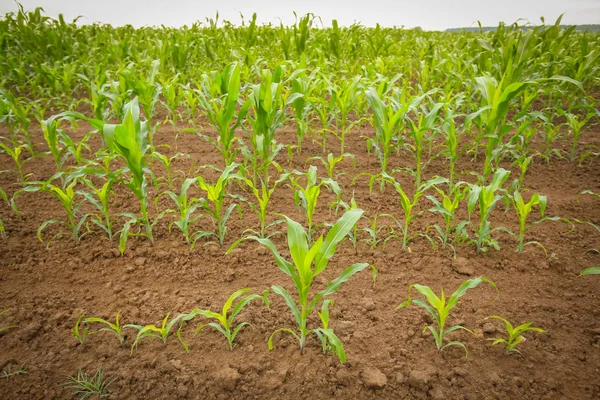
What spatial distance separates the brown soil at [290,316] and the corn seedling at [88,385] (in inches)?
1.1

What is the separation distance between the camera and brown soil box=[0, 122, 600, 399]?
132 cm

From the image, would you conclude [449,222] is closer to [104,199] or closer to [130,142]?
[130,142]

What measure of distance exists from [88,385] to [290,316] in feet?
2.60

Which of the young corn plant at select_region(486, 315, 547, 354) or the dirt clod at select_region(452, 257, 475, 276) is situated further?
the dirt clod at select_region(452, 257, 475, 276)

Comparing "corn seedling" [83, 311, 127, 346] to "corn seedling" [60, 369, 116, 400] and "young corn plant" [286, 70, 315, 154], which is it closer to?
"corn seedling" [60, 369, 116, 400]

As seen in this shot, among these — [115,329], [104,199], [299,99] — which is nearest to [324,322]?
[115,329]

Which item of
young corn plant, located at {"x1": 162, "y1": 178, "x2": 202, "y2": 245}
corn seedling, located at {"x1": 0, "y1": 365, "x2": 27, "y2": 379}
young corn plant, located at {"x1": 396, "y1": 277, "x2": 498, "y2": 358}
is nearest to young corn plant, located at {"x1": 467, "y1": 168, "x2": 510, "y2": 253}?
young corn plant, located at {"x1": 396, "y1": 277, "x2": 498, "y2": 358}

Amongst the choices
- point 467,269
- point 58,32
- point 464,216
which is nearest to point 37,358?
point 467,269

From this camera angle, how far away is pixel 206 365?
1397 millimetres

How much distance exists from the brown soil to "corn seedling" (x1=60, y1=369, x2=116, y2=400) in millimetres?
29

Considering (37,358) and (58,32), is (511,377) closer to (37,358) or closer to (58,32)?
(37,358)

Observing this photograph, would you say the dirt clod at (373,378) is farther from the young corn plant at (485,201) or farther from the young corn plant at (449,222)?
the young corn plant at (485,201)

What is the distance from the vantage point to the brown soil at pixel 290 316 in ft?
4.33

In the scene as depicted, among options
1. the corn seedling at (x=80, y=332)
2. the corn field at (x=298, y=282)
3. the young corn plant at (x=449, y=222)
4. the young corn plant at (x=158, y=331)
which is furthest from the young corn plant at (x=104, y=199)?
the young corn plant at (x=449, y=222)
